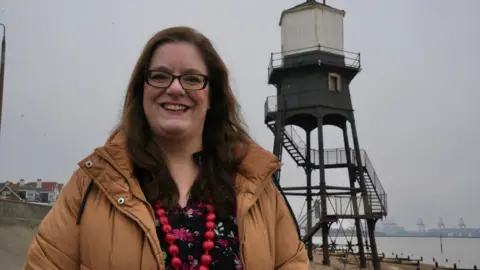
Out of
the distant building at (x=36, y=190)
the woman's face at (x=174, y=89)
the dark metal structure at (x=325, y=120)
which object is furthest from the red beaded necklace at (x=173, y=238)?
the distant building at (x=36, y=190)

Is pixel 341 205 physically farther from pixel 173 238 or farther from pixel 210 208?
pixel 173 238

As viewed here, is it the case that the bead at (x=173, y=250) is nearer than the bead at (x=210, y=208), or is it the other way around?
the bead at (x=173, y=250)

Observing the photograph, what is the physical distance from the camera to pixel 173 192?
2262 mm

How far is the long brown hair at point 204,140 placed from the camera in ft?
7.38

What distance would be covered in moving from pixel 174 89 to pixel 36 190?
181 feet

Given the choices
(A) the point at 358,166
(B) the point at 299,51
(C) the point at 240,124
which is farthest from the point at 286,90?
(C) the point at 240,124

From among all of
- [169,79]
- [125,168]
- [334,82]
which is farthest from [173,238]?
[334,82]

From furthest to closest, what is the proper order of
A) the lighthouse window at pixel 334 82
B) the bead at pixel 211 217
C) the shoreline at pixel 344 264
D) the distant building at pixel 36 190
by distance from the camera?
the distant building at pixel 36 190 < the shoreline at pixel 344 264 < the lighthouse window at pixel 334 82 < the bead at pixel 211 217

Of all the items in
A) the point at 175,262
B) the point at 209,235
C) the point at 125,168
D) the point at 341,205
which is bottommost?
the point at 341,205

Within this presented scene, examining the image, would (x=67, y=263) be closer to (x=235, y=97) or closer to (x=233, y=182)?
(x=233, y=182)

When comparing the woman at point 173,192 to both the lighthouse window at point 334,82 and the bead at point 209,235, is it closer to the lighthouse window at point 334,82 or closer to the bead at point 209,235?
the bead at point 209,235

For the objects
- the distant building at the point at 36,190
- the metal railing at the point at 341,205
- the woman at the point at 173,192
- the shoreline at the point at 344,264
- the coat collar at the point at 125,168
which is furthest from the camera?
the distant building at the point at 36,190

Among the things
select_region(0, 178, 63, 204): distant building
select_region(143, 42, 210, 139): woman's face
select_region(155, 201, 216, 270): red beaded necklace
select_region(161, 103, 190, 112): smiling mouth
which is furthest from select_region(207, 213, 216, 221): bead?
select_region(0, 178, 63, 204): distant building

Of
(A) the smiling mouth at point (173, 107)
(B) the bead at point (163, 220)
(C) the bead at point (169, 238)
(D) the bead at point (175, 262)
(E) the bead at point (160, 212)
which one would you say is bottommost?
(D) the bead at point (175, 262)
